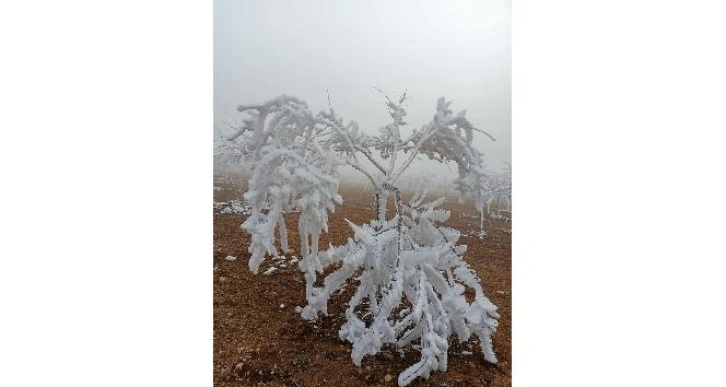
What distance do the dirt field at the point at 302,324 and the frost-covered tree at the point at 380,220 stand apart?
10cm

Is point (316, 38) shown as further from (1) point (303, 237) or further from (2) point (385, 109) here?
(1) point (303, 237)

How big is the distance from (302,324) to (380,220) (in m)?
0.72

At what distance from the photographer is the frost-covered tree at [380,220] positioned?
2.62 m

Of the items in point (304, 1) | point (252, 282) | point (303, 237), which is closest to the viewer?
point (303, 237)

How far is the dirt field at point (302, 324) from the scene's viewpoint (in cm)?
289

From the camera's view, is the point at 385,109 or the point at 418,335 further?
the point at 385,109

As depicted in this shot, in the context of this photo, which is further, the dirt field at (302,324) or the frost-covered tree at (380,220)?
the dirt field at (302,324)

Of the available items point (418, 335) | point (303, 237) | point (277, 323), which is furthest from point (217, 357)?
point (418, 335)

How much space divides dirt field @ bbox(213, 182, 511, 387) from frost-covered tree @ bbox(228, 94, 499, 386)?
0.10m

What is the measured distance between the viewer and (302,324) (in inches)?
125

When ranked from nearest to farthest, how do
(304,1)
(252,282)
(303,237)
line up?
1. (303,237)
2. (304,1)
3. (252,282)

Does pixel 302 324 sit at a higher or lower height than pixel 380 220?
lower

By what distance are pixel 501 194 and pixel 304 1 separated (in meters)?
1.62

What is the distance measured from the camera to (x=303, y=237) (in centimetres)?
303
